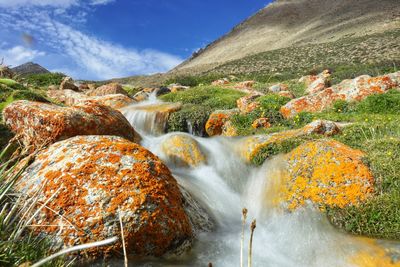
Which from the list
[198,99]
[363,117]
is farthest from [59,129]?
[198,99]

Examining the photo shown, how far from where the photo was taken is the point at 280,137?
9.91 m

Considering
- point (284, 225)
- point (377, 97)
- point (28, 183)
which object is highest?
point (377, 97)

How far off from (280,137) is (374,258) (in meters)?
4.68

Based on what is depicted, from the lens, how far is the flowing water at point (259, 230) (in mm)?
5801

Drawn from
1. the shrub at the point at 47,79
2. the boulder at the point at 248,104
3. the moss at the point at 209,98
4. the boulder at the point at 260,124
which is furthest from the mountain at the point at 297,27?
the boulder at the point at 260,124

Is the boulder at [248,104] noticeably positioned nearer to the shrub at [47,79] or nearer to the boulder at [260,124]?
the boulder at [260,124]

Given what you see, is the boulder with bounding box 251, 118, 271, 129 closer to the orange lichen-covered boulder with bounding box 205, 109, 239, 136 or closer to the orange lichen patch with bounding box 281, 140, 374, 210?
the orange lichen-covered boulder with bounding box 205, 109, 239, 136

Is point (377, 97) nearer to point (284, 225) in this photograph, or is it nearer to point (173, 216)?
point (284, 225)

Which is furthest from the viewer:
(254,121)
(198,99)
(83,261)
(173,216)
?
(198,99)

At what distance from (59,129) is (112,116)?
2.19 metres

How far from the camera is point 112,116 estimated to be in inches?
396

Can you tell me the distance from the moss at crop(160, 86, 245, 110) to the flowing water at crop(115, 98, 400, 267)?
23.6ft

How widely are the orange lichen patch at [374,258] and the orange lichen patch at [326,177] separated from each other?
1.07m

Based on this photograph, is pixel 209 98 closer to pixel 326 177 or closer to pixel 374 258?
pixel 326 177
